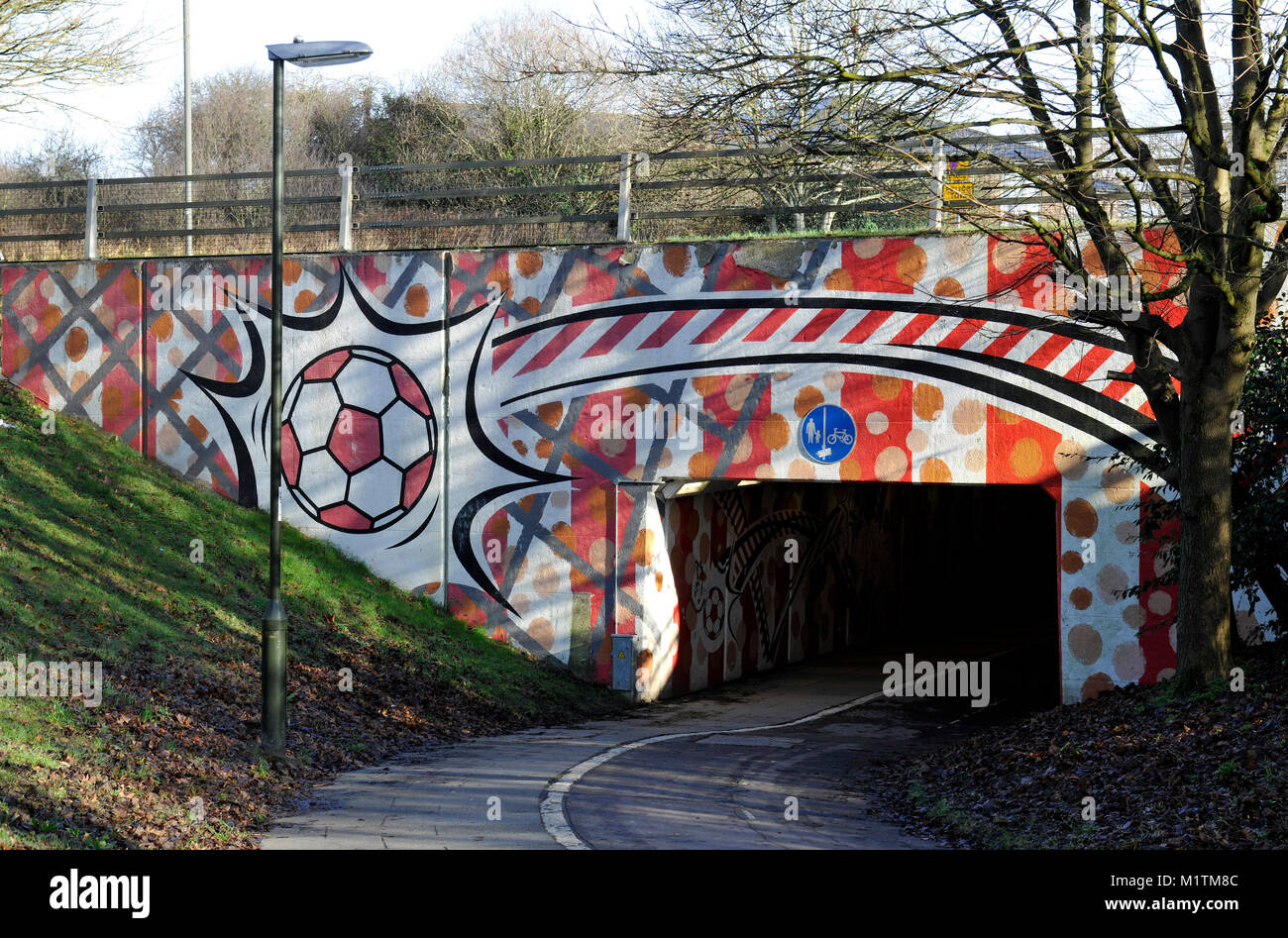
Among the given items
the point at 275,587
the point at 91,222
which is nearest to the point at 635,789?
the point at 275,587

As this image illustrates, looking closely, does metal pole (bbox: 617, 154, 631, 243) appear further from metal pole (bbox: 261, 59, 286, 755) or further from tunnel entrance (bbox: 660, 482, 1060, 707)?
metal pole (bbox: 261, 59, 286, 755)

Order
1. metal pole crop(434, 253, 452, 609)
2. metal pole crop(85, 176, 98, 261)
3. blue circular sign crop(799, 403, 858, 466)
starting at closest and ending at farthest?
blue circular sign crop(799, 403, 858, 466)
metal pole crop(434, 253, 452, 609)
metal pole crop(85, 176, 98, 261)

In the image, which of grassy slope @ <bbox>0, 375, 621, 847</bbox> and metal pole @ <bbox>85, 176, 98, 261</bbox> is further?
metal pole @ <bbox>85, 176, 98, 261</bbox>

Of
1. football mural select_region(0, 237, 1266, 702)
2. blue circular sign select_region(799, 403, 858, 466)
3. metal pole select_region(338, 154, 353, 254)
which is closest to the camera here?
football mural select_region(0, 237, 1266, 702)

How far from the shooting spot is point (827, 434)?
15.8 metres

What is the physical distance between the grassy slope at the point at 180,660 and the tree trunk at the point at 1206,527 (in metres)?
7.51

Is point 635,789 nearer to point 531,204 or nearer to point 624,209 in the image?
point 624,209

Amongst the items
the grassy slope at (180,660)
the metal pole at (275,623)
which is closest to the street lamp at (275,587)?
the metal pole at (275,623)

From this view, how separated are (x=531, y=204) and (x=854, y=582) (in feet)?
32.1

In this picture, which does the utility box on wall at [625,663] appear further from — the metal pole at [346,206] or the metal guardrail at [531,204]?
the metal pole at [346,206]

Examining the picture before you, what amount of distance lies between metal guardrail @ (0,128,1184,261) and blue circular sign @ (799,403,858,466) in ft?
7.83

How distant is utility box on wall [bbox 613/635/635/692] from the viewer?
1680 cm

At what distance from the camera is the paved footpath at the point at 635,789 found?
967 cm

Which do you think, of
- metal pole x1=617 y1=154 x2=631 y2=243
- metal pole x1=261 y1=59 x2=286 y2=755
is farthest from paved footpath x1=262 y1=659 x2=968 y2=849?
metal pole x1=617 y1=154 x2=631 y2=243
